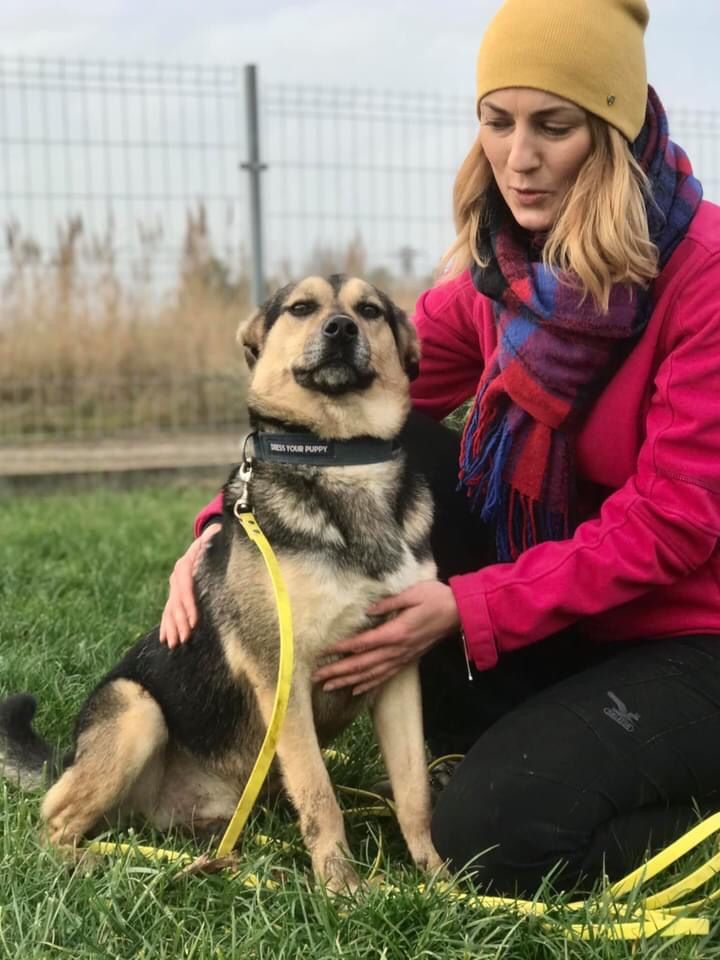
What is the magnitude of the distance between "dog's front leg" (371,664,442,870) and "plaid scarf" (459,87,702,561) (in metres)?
0.57

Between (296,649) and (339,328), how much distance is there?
2.86ft

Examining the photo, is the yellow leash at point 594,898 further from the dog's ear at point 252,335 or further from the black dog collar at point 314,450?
the dog's ear at point 252,335

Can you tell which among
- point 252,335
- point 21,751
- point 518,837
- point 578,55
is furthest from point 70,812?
point 578,55

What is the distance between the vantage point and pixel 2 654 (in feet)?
11.3

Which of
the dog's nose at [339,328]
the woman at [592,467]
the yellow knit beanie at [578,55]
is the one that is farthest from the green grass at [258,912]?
the yellow knit beanie at [578,55]

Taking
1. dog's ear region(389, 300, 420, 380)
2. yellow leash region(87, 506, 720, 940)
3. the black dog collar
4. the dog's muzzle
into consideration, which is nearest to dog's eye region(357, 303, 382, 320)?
dog's ear region(389, 300, 420, 380)

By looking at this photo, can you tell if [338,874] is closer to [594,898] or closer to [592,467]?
[594,898]

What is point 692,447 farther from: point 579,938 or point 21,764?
point 21,764

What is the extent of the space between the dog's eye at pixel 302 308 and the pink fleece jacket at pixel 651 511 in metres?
0.84

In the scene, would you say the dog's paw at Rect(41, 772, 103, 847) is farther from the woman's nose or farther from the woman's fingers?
the woman's nose

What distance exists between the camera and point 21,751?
265 cm

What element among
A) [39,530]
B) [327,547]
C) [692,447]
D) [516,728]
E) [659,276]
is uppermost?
[659,276]

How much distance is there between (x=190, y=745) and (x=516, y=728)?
2.65 ft

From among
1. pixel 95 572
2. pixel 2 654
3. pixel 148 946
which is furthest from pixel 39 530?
pixel 148 946
